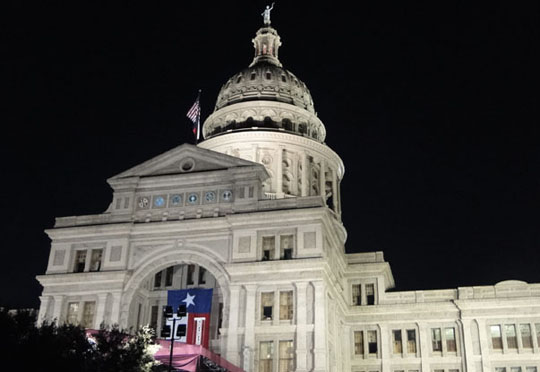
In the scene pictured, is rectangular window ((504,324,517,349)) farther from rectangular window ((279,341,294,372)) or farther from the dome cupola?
rectangular window ((279,341,294,372))

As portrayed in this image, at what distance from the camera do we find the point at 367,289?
229ft

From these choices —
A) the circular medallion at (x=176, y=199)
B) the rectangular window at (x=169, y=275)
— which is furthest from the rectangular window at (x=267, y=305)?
the rectangular window at (x=169, y=275)

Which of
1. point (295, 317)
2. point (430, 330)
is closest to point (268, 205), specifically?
point (295, 317)

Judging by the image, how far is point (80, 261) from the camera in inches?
2409

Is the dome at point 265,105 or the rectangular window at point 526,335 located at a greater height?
the dome at point 265,105

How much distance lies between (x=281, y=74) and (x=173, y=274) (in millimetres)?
36578

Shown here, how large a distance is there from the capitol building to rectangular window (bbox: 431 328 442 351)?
11 cm

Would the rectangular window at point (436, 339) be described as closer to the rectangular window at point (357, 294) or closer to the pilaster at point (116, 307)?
the rectangular window at point (357, 294)

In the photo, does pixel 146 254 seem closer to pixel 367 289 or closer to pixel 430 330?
pixel 367 289

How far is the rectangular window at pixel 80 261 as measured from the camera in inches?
2393

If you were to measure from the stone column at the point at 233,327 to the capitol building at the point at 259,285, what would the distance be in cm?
9

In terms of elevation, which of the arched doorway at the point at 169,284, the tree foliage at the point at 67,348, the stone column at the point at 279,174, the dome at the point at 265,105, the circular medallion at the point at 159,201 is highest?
the dome at the point at 265,105

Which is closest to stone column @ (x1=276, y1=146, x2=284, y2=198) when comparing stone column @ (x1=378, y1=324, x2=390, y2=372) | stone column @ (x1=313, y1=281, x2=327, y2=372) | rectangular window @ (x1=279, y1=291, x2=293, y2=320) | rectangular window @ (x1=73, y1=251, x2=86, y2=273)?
stone column @ (x1=378, y1=324, x2=390, y2=372)

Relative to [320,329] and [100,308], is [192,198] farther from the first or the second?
[320,329]
